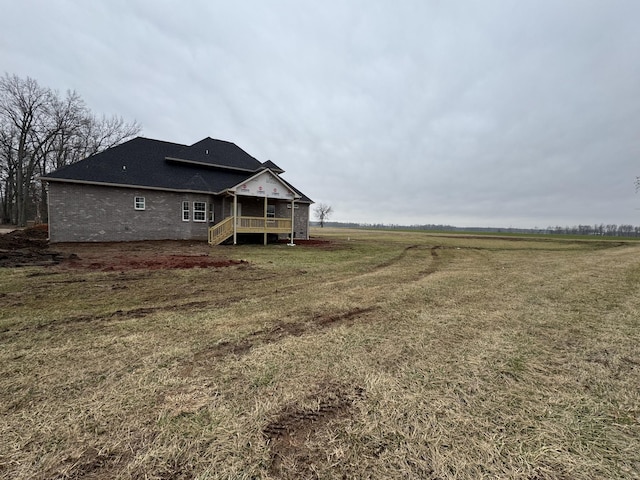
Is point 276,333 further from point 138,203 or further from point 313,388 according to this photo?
point 138,203

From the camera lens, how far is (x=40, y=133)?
1129 inches

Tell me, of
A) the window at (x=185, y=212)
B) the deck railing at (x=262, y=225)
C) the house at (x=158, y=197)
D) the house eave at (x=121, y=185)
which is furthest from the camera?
the window at (x=185, y=212)

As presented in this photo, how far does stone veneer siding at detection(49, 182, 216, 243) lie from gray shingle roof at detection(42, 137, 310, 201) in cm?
59

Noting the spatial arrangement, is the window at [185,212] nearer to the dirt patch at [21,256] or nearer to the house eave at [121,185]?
the house eave at [121,185]

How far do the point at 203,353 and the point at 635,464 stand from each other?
395 cm

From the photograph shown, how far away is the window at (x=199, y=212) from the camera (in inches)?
733

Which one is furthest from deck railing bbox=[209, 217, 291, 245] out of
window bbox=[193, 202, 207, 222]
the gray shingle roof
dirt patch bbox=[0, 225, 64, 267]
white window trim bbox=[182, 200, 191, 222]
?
dirt patch bbox=[0, 225, 64, 267]

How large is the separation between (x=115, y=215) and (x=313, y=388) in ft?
62.4

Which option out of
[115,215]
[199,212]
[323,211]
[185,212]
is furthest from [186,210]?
[323,211]

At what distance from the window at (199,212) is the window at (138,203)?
305cm

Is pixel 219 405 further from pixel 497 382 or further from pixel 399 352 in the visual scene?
pixel 497 382

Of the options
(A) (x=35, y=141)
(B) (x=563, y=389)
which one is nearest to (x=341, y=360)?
(B) (x=563, y=389)

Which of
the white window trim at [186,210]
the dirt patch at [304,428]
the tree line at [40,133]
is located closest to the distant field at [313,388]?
the dirt patch at [304,428]

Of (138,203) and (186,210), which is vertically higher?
(138,203)
